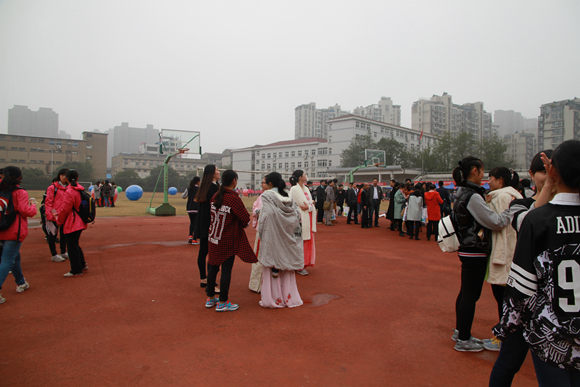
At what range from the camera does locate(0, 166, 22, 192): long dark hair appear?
450 centimetres

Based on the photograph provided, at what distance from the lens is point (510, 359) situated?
1.85 metres

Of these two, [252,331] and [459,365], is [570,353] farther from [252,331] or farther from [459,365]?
[252,331]

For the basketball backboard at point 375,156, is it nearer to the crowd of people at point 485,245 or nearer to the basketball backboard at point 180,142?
the basketball backboard at point 180,142

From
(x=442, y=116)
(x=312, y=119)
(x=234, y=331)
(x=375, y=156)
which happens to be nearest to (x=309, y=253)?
(x=234, y=331)

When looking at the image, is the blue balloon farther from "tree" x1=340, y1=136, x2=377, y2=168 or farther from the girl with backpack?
"tree" x1=340, y1=136, x2=377, y2=168

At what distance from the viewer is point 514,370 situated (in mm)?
1852

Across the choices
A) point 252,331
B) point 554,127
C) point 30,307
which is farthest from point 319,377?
point 554,127

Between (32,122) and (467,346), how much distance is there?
151878 mm

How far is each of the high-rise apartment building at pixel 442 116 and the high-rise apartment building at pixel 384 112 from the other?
19758mm

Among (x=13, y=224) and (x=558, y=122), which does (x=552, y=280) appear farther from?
(x=558, y=122)

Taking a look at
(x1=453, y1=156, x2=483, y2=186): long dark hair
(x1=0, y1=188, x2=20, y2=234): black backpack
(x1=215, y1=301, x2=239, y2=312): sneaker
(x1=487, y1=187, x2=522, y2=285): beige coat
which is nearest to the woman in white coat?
(x1=215, y1=301, x2=239, y2=312): sneaker

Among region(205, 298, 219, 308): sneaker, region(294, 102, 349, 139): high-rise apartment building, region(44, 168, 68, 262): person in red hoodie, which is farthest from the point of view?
region(294, 102, 349, 139): high-rise apartment building

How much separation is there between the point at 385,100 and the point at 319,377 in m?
128

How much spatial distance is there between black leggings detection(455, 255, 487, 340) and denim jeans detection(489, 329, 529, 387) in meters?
1.29
